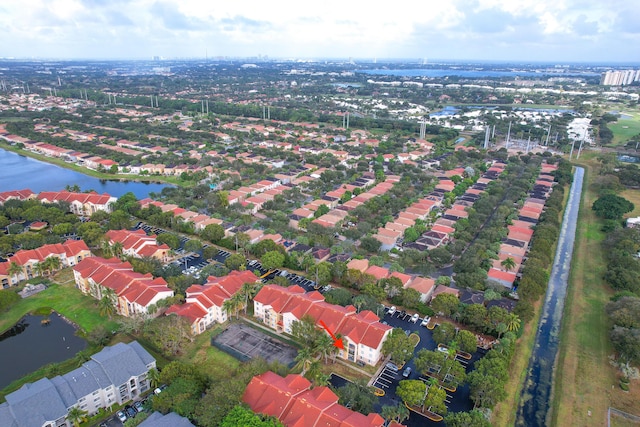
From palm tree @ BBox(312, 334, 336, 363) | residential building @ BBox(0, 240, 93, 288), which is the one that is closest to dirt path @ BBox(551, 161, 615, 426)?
palm tree @ BBox(312, 334, 336, 363)

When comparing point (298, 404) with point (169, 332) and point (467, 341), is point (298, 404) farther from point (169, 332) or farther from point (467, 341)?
point (467, 341)

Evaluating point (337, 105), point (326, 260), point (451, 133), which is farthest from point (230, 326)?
point (337, 105)

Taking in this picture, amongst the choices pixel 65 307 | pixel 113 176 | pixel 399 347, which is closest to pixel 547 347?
pixel 399 347

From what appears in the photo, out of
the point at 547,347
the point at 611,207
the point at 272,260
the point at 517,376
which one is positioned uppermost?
the point at 611,207

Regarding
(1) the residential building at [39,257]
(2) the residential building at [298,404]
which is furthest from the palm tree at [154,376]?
(1) the residential building at [39,257]

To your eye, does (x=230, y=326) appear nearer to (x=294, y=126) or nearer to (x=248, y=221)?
(x=248, y=221)

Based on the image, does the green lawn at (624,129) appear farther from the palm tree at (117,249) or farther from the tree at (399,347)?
the palm tree at (117,249)

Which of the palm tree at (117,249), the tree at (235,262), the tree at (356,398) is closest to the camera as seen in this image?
the tree at (356,398)

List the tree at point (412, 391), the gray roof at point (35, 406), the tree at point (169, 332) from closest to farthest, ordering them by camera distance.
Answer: the gray roof at point (35, 406), the tree at point (412, 391), the tree at point (169, 332)
